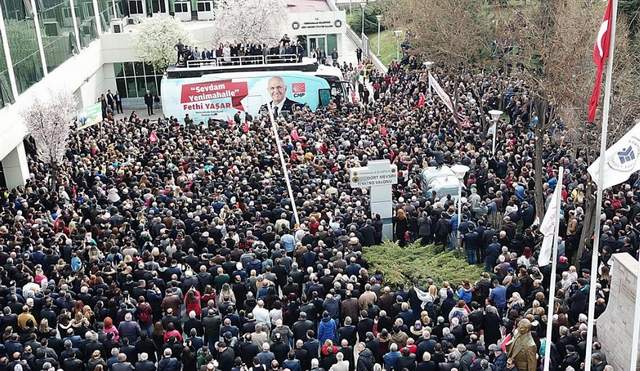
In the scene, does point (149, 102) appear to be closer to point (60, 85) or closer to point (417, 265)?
point (60, 85)

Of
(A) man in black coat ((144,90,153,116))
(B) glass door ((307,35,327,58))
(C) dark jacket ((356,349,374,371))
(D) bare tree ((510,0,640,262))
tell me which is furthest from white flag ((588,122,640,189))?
(B) glass door ((307,35,327,58))

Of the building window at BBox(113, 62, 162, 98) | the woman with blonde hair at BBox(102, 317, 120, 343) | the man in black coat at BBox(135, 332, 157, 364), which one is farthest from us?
the building window at BBox(113, 62, 162, 98)

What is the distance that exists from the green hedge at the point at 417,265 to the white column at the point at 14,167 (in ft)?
46.9

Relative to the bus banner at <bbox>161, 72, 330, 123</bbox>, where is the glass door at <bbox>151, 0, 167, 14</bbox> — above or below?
above

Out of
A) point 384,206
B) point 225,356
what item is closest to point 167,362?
point 225,356

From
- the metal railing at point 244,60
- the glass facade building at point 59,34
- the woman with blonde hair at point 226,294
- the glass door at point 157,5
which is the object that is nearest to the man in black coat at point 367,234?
the woman with blonde hair at point 226,294

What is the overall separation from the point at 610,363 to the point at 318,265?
564cm

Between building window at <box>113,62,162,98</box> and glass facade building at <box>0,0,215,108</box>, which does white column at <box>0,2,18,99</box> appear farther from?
building window at <box>113,62,162,98</box>

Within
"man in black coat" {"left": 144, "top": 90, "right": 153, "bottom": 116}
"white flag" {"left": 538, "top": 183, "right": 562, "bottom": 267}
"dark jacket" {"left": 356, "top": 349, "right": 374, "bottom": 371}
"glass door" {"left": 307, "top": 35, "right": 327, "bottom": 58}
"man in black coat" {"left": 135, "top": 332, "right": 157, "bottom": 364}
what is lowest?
"man in black coat" {"left": 144, "top": 90, "right": 153, "bottom": 116}

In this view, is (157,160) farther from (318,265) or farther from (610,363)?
(610,363)

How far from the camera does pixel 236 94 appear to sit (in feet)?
108

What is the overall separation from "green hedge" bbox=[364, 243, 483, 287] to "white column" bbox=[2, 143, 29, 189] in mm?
14294

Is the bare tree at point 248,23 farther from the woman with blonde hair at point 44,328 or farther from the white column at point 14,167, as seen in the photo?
the woman with blonde hair at point 44,328

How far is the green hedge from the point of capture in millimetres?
16188
